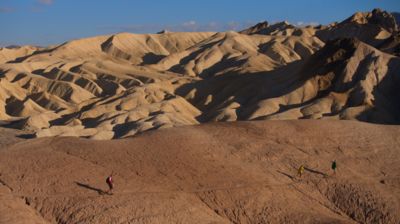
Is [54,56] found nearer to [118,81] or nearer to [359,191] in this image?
[118,81]

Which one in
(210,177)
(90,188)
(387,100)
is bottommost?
(387,100)

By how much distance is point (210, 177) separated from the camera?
25.0 m

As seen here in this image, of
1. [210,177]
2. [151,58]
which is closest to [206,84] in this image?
[151,58]

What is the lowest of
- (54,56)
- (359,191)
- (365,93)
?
(54,56)

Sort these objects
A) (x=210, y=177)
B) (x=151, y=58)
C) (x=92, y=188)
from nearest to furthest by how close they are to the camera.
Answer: (x=92, y=188) < (x=210, y=177) < (x=151, y=58)

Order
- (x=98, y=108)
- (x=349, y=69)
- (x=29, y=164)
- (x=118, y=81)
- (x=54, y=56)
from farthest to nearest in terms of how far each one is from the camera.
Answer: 1. (x=54, y=56)
2. (x=118, y=81)
3. (x=98, y=108)
4. (x=349, y=69)
5. (x=29, y=164)

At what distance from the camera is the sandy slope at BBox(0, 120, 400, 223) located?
22.2m

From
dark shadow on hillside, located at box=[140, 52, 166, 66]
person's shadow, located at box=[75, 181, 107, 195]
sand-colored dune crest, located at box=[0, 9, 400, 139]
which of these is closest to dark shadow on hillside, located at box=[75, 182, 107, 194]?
person's shadow, located at box=[75, 181, 107, 195]

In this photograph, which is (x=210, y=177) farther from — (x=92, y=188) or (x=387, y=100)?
(x=387, y=100)

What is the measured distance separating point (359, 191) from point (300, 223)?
158 inches

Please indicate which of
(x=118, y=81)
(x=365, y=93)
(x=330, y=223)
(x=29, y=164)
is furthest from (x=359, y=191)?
(x=118, y=81)

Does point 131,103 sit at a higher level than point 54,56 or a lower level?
higher

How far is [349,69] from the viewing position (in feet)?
219

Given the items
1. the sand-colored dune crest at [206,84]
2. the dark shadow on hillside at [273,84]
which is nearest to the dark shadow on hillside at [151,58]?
the sand-colored dune crest at [206,84]
